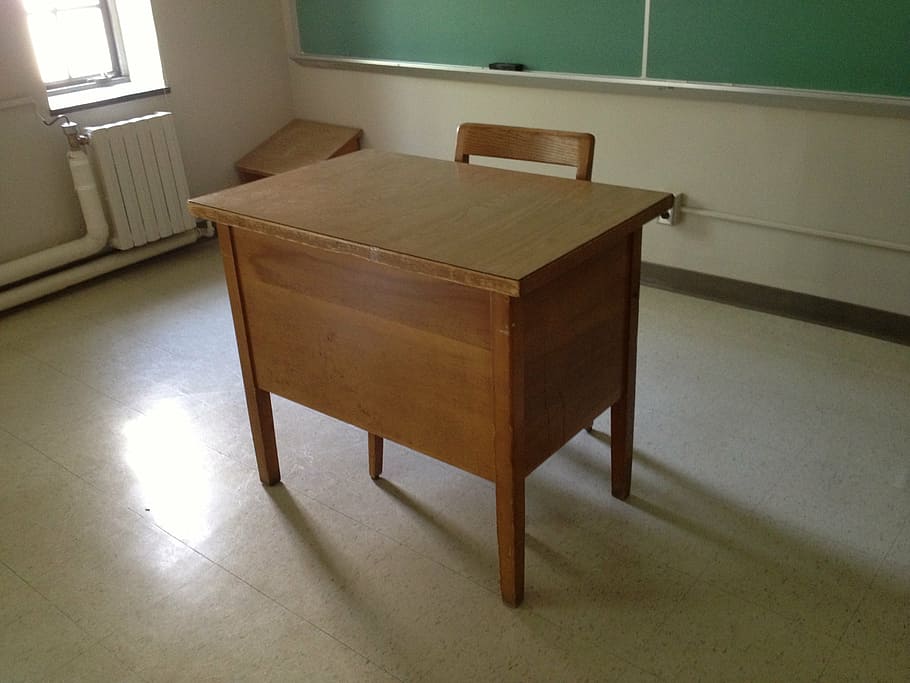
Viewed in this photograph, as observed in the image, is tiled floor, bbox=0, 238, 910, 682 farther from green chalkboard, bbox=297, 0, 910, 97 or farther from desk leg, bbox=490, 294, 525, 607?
green chalkboard, bbox=297, 0, 910, 97

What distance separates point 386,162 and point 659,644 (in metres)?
1.34

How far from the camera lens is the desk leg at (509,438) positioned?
5.12 ft

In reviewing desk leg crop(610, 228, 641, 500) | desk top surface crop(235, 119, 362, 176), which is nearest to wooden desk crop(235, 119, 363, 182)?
desk top surface crop(235, 119, 362, 176)

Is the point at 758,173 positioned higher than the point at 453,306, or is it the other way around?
the point at 453,306

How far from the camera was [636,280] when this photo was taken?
194cm

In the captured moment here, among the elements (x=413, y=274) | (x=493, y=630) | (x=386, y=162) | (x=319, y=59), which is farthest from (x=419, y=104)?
(x=493, y=630)

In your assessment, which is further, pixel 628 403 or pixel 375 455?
pixel 375 455

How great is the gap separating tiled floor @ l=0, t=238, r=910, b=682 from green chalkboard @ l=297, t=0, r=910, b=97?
0.88 metres

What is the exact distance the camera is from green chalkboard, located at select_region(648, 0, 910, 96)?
2.58 m

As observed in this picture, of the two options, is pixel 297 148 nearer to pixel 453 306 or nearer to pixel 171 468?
pixel 171 468

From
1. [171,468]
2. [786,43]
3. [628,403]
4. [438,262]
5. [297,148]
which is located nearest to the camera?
[438,262]

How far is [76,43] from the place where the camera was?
3773 mm

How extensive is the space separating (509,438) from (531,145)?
836mm

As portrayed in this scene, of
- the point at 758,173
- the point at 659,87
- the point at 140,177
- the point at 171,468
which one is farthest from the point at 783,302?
the point at 140,177
